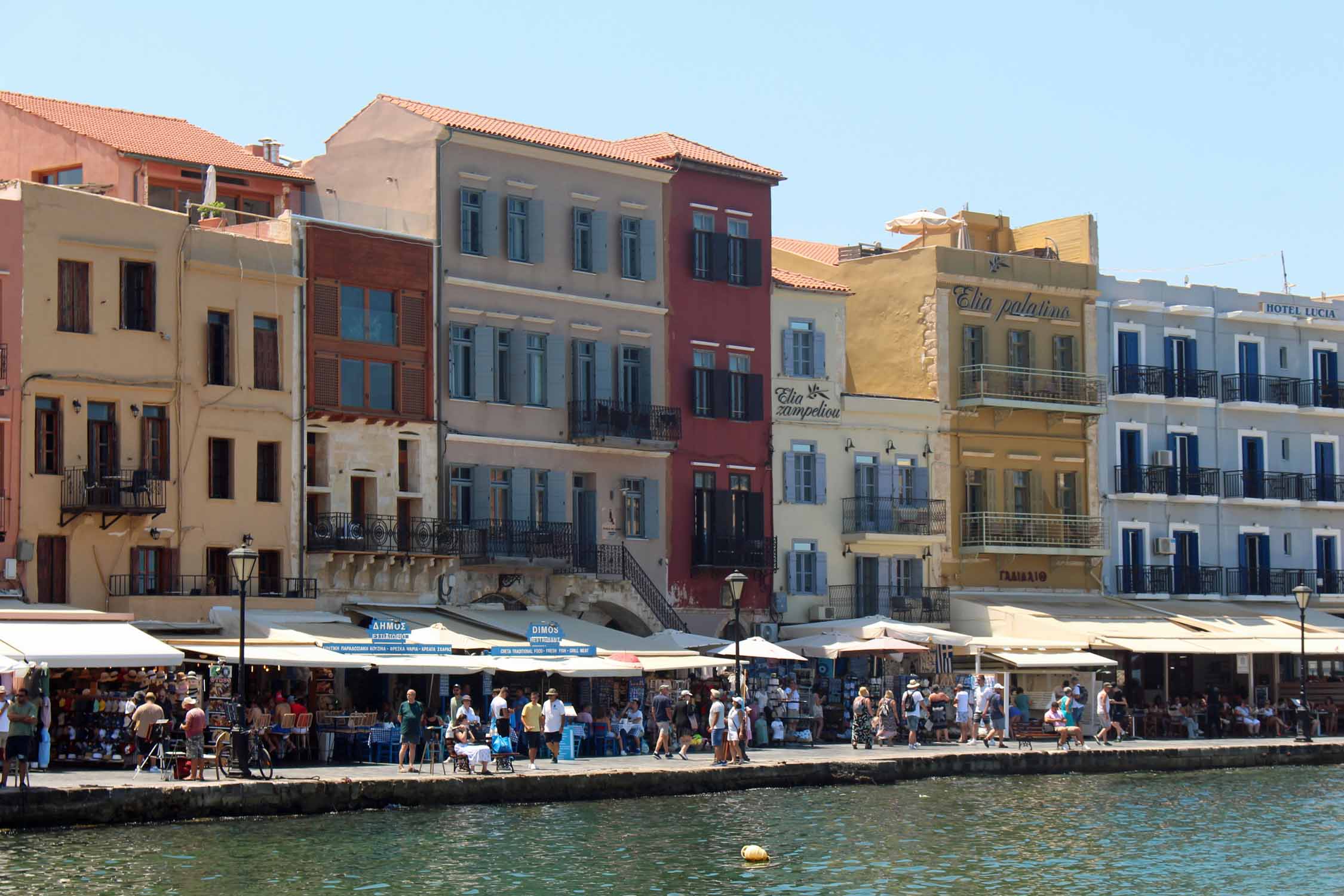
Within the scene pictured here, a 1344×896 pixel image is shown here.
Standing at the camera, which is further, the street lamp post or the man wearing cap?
the street lamp post

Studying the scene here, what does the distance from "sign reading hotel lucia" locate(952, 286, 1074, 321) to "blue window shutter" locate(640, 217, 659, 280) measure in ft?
30.3

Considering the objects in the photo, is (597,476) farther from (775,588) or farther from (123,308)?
(123,308)

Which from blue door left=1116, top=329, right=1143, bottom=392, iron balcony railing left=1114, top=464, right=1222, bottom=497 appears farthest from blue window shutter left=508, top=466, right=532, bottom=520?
blue door left=1116, top=329, right=1143, bottom=392

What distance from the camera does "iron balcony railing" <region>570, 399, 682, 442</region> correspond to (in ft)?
168

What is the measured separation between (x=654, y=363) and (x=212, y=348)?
11.8m

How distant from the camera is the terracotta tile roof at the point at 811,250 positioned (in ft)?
203

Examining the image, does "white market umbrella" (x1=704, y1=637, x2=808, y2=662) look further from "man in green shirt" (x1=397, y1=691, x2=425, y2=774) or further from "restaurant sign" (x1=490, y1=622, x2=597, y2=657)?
"man in green shirt" (x1=397, y1=691, x2=425, y2=774)

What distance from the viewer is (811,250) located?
63.5 m

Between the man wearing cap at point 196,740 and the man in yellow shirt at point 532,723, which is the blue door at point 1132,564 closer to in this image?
the man in yellow shirt at point 532,723

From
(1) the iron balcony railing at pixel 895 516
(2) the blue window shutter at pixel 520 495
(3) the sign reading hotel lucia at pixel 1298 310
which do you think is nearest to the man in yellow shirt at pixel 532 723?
(2) the blue window shutter at pixel 520 495

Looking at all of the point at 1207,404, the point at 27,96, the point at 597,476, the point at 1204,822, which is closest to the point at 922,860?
the point at 1204,822

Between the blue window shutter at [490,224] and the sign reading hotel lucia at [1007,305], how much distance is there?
13.8 m

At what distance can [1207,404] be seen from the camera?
2506 inches

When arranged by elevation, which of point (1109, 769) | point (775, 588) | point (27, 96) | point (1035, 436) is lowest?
point (1109, 769)
